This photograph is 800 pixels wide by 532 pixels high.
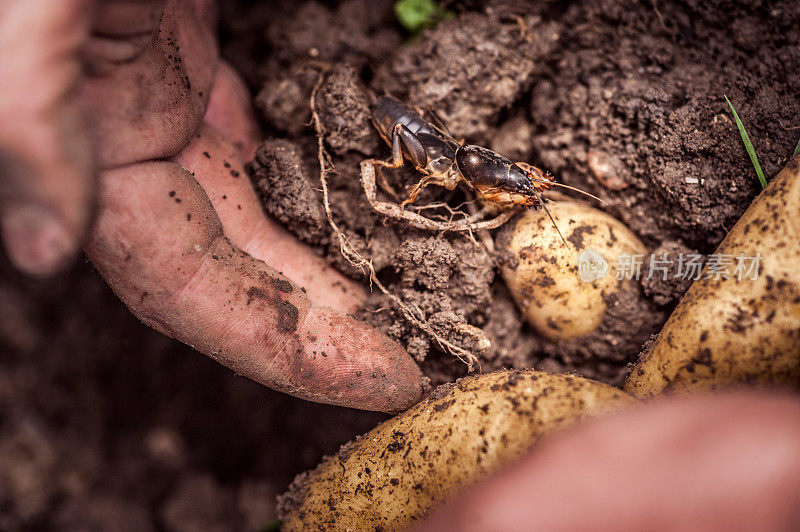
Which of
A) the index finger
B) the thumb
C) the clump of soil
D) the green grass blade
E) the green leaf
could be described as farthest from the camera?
→ the green leaf

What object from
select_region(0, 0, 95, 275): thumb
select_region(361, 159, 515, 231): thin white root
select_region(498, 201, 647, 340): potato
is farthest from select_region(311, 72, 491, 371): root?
select_region(0, 0, 95, 275): thumb

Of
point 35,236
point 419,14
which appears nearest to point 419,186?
point 419,14

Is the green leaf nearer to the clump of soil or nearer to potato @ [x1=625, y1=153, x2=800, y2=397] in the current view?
the clump of soil

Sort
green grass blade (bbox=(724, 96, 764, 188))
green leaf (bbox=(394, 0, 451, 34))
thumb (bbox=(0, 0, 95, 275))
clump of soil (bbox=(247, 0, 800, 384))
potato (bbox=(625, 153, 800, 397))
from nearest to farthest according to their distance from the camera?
thumb (bbox=(0, 0, 95, 275)) → potato (bbox=(625, 153, 800, 397)) → green grass blade (bbox=(724, 96, 764, 188)) → clump of soil (bbox=(247, 0, 800, 384)) → green leaf (bbox=(394, 0, 451, 34))

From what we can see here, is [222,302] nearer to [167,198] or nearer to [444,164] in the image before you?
[167,198]

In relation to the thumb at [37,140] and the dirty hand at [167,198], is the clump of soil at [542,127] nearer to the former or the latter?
the dirty hand at [167,198]

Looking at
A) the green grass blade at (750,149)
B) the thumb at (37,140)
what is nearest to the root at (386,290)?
the thumb at (37,140)
